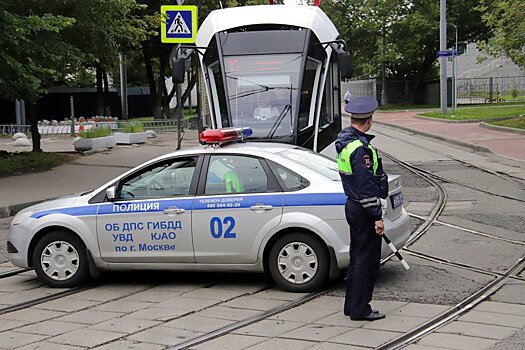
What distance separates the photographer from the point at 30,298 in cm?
816

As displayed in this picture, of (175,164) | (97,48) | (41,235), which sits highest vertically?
(97,48)

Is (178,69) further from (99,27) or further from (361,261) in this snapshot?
(99,27)

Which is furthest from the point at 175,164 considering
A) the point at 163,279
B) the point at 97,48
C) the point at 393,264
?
the point at 97,48

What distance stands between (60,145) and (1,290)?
23733 millimetres

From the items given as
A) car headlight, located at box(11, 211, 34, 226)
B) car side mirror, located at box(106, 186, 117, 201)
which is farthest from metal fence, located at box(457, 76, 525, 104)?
car headlight, located at box(11, 211, 34, 226)

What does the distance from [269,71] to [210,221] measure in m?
5.54

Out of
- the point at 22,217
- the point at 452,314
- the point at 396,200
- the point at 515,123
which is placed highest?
the point at 515,123

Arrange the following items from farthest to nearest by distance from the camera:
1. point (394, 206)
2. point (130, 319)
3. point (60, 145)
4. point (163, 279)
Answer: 1. point (60, 145)
2. point (163, 279)
3. point (394, 206)
4. point (130, 319)

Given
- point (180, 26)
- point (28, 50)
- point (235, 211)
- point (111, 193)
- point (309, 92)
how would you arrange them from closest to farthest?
1. point (235, 211)
2. point (111, 193)
3. point (309, 92)
4. point (180, 26)
5. point (28, 50)

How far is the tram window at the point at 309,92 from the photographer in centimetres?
1311

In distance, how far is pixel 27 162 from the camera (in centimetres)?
2117

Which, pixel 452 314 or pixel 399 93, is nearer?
pixel 452 314

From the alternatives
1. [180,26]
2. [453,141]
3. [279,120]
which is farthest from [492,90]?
[279,120]

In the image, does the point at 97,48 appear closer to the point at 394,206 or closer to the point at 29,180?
the point at 29,180
